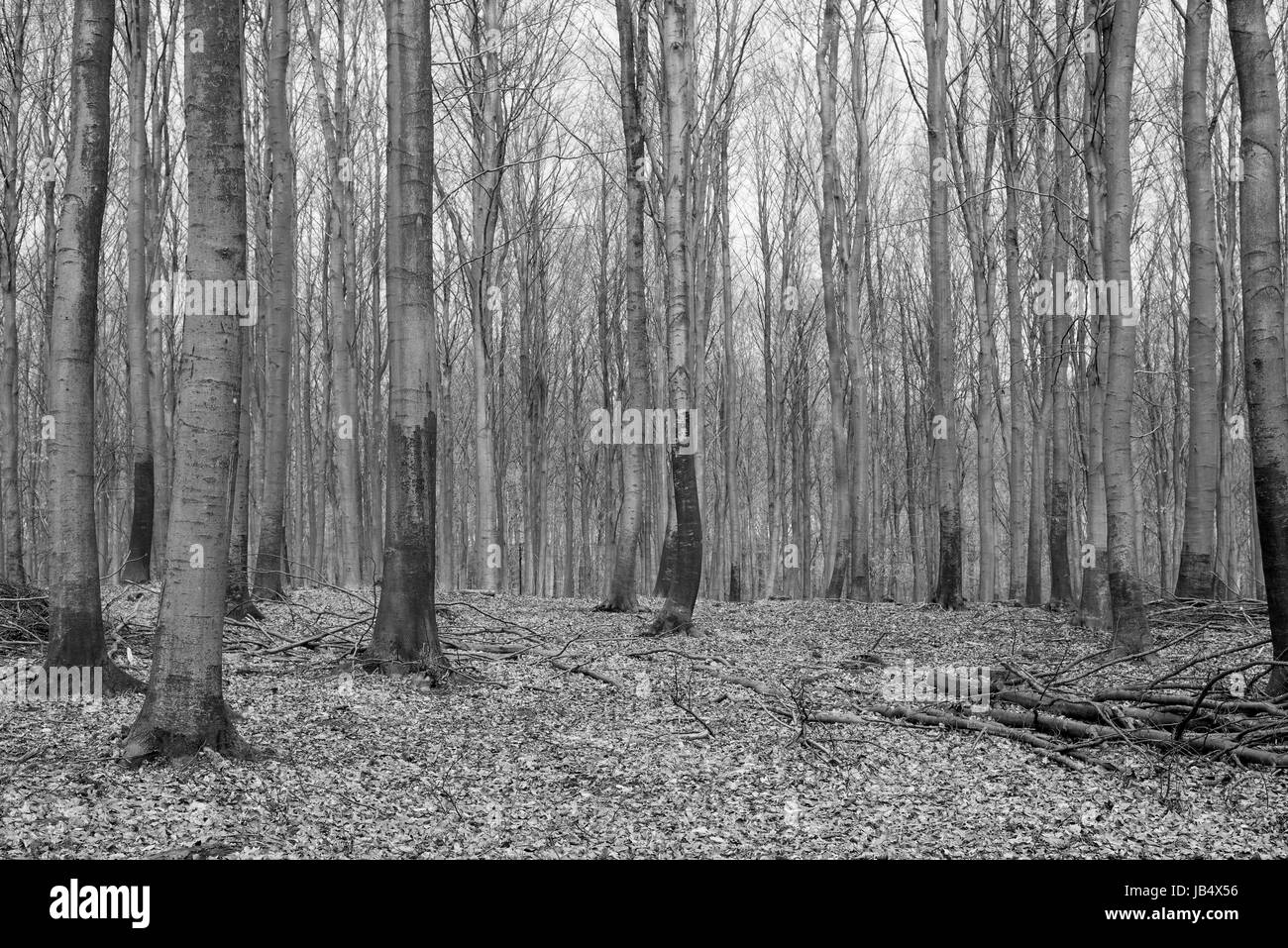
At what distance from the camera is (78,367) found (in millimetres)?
5953

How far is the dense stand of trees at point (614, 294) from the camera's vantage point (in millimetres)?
5871

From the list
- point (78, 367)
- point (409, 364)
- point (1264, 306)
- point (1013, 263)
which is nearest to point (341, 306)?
point (409, 364)

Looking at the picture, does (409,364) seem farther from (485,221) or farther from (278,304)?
(485,221)

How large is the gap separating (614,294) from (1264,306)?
17910 millimetres

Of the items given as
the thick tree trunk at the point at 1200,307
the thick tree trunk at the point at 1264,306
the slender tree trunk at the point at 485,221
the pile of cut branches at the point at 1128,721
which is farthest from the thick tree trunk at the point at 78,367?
the slender tree trunk at the point at 485,221

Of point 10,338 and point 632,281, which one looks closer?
point 632,281

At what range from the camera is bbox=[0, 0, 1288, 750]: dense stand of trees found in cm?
587

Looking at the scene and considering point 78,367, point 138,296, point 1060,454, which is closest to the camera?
point 78,367

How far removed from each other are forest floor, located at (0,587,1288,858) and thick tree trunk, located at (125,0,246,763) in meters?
0.26

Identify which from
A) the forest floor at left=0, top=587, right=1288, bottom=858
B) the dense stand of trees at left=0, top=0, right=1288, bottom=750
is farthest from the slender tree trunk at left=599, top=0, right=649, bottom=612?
the forest floor at left=0, top=587, right=1288, bottom=858

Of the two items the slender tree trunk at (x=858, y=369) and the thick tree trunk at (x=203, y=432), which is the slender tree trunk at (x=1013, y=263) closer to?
the slender tree trunk at (x=858, y=369)

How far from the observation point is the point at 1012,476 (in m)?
17.3
